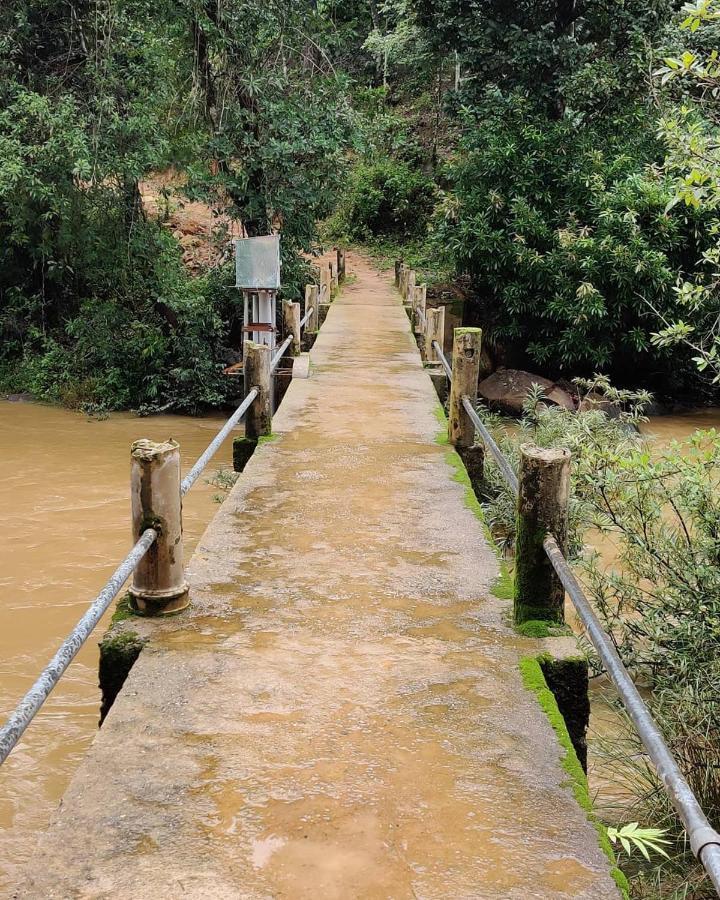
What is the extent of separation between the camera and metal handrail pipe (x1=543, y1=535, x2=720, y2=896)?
1.86 m

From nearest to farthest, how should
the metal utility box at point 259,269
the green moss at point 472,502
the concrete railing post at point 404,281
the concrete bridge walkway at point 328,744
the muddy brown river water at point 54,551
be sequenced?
the concrete bridge walkway at point 328,744
the green moss at point 472,502
the muddy brown river water at point 54,551
the metal utility box at point 259,269
the concrete railing post at point 404,281

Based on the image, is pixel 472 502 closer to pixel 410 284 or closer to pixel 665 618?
pixel 665 618

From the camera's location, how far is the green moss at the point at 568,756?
265cm

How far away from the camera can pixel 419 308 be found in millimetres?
13641

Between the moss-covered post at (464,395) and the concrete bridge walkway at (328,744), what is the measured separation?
192cm

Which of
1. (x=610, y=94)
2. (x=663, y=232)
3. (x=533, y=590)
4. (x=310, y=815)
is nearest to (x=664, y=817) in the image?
(x=533, y=590)

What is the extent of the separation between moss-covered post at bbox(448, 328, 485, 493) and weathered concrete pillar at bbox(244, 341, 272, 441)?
1519 mm

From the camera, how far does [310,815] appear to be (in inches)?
109

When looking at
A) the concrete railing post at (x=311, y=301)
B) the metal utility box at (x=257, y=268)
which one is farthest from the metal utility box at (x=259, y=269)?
the concrete railing post at (x=311, y=301)

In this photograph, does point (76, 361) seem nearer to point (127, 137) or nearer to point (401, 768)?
point (127, 137)

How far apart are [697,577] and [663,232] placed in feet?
34.8

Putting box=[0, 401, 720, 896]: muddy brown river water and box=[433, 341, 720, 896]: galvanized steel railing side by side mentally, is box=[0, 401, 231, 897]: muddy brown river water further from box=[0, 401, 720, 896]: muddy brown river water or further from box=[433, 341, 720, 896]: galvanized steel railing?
box=[433, 341, 720, 896]: galvanized steel railing

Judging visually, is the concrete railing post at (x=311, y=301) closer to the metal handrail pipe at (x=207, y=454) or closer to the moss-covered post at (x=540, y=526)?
the metal handrail pipe at (x=207, y=454)

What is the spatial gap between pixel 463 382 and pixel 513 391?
8429 mm
